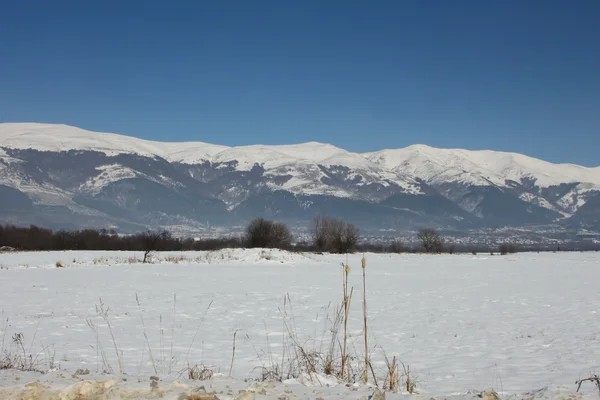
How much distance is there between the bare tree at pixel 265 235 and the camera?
74.1m

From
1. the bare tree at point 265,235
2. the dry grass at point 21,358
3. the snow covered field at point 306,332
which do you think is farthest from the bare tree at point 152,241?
the dry grass at point 21,358

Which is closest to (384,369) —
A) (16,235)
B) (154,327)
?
(154,327)

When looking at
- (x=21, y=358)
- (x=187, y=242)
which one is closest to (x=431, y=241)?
(x=187, y=242)

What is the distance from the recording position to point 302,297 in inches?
796

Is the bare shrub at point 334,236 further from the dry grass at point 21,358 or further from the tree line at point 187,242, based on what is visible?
the dry grass at point 21,358

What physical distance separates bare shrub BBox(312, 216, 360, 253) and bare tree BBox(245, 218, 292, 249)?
1023cm

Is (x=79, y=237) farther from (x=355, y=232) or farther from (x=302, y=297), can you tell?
(x=302, y=297)

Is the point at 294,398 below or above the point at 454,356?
above

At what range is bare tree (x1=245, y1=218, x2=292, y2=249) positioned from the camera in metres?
74.1

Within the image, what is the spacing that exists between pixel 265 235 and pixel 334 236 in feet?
51.3

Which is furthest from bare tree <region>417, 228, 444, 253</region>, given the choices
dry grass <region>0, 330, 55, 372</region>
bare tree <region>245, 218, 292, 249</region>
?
dry grass <region>0, 330, 55, 372</region>

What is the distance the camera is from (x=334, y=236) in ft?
281

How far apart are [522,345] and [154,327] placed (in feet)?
27.6

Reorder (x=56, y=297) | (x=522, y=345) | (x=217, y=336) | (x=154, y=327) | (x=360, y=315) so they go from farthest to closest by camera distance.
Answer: (x=56, y=297)
(x=360, y=315)
(x=154, y=327)
(x=217, y=336)
(x=522, y=345)
